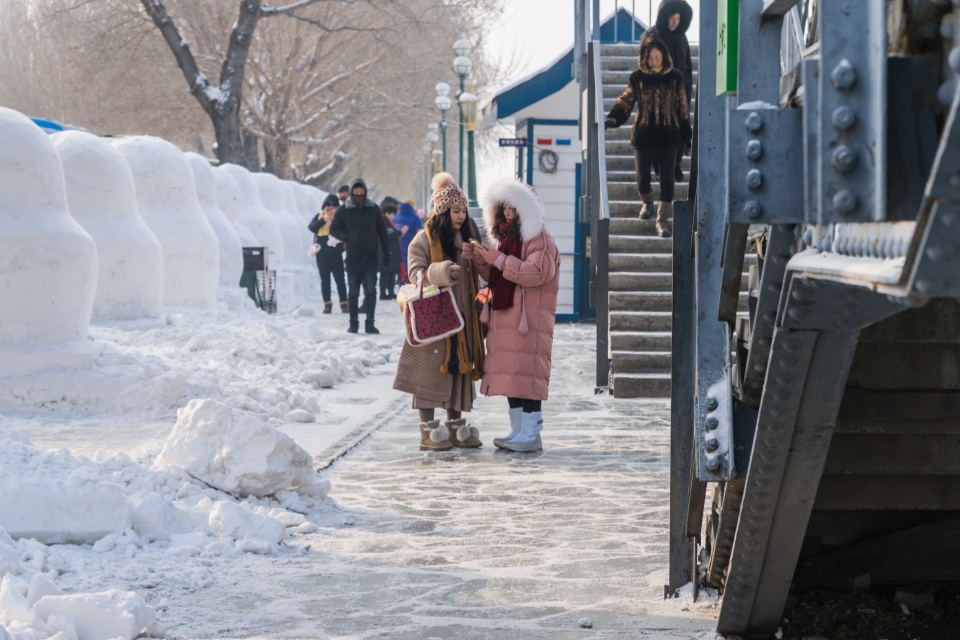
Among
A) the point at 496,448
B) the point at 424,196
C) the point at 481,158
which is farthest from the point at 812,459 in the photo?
the point at 424,196

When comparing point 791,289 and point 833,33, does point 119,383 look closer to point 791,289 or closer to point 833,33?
point 791,289

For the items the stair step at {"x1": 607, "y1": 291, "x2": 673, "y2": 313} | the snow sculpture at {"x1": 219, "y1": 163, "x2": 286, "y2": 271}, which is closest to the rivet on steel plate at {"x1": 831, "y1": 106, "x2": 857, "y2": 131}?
the stair step at {"x1": 607, "y1": 291, "x2": 673, "y2": 313}

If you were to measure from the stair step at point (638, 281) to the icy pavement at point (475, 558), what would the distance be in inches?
155

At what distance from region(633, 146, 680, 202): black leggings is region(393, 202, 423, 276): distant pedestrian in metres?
12.5

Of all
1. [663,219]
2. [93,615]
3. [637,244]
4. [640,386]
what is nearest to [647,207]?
[663,219]

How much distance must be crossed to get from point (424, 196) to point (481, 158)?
562 inches

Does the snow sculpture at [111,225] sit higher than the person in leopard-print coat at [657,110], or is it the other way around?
the person in leopard-print coat at [657,110]

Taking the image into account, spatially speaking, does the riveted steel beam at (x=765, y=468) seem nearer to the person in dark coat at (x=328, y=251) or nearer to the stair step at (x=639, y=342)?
the stair step at (x=639, y=342)

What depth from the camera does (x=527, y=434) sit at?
9.48 metres

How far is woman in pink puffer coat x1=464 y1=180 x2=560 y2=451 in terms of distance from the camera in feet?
30.6

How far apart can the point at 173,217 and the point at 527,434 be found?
8.80m

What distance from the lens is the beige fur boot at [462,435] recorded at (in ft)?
31.9

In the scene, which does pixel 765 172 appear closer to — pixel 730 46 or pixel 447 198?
pixel 730 46

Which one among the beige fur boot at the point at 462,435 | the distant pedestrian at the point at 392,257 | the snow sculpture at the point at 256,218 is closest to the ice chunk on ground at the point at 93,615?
the beige fur boot at the point at 462,435
